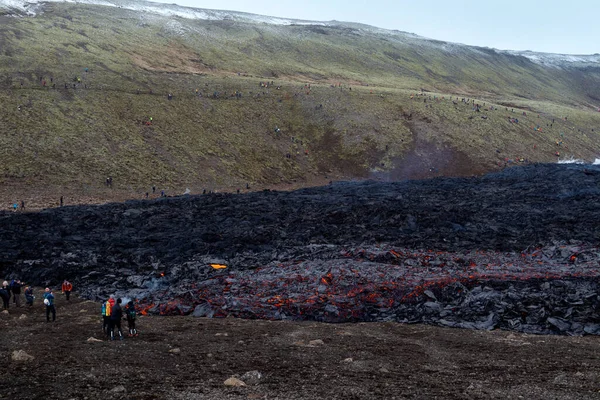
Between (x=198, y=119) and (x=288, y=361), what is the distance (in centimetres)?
6936

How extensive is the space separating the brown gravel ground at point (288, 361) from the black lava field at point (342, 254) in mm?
2029

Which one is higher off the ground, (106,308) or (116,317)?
(106,308)

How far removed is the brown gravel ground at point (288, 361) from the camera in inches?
524

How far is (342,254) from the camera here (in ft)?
101

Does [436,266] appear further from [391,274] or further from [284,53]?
[284,53]

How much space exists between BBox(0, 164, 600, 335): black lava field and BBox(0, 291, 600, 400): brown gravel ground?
2029 mm

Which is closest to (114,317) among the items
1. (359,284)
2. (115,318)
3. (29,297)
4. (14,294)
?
(115,318)

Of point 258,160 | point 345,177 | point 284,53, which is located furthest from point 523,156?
point 284,53

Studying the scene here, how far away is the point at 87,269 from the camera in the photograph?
29156 mm

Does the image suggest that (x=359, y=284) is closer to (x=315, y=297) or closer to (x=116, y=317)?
(x=315, y=297)

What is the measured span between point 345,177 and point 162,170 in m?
26.4

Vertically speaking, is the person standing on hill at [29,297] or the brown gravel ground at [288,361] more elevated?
the brown gravel ground at [288,361]

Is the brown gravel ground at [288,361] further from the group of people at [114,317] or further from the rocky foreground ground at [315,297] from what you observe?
the group of people at [114,317]

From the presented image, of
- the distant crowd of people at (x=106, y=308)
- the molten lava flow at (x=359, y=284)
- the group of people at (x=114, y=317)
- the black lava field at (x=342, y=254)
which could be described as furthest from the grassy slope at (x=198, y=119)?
the group of people at (x=114, y=317)
